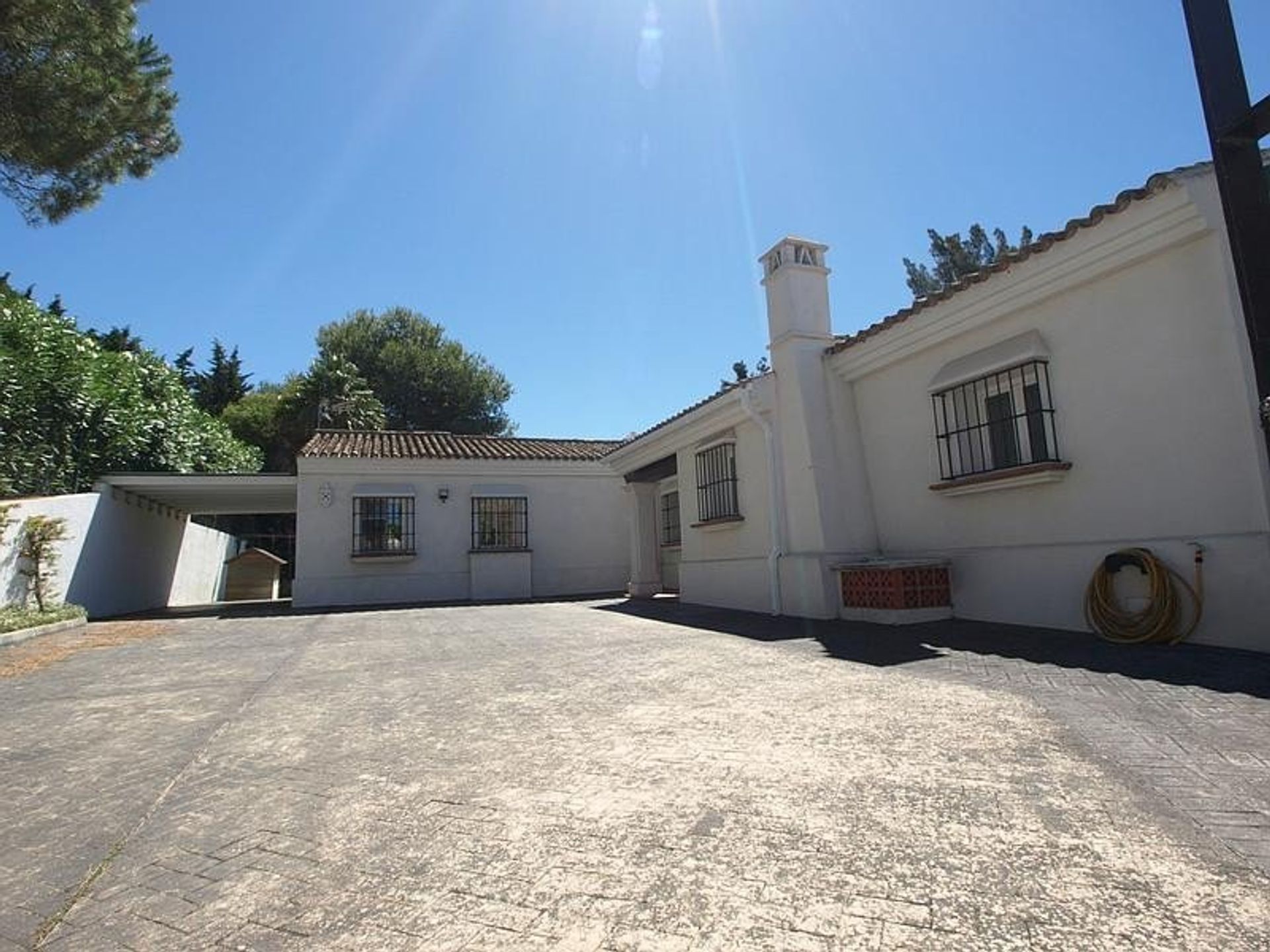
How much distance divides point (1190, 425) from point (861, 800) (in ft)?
15.0

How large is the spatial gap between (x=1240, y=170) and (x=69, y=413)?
59.2 feet

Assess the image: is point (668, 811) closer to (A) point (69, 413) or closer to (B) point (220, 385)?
(A) point (69, 413)

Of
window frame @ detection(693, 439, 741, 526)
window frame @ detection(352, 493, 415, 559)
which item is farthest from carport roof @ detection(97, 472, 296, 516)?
window frame @ detection(693, 439, 741, 526)

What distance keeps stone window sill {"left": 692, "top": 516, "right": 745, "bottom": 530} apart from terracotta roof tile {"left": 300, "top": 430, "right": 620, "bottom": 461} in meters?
7.10

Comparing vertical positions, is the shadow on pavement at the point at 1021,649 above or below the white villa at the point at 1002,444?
below

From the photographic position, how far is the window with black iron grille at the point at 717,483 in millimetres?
10352

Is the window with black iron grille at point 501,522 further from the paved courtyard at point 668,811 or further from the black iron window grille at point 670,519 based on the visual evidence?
the paved courtyard at point 668,811

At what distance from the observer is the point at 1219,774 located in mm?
2668

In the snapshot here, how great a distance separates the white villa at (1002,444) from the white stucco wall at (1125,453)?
0.02 meters

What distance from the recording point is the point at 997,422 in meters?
7.03

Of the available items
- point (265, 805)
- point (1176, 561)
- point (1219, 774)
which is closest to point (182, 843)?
point (265, 805)

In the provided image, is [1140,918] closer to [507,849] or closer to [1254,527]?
[507,849]

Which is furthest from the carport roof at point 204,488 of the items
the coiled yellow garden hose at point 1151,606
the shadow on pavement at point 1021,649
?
the coiled yellow garden hose at point 1151,606

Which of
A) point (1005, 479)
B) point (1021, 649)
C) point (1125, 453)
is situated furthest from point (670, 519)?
point (1125, 453)
